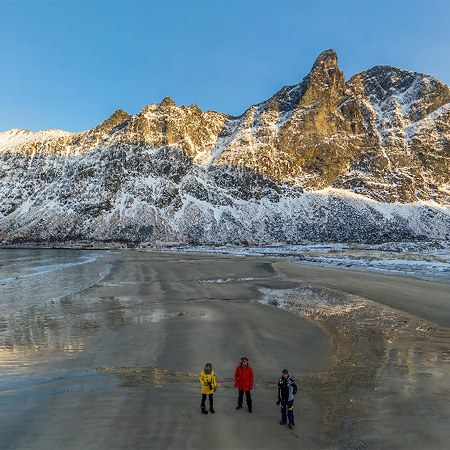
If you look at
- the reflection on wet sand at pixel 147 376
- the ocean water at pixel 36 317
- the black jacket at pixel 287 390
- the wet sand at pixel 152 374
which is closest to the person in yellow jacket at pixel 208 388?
the wet sand at pixel 152 374

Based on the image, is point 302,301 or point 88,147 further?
point 88,147

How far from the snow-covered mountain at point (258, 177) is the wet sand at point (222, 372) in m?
116

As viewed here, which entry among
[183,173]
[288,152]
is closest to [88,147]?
[183,173]

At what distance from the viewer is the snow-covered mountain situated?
474 feet

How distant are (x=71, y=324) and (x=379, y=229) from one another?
440ft

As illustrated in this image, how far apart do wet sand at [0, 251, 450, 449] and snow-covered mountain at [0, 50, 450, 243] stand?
115678 millimetres

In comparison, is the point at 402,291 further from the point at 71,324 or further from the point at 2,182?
the point at 2,182

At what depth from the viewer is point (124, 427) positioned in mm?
8719

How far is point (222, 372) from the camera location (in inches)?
504

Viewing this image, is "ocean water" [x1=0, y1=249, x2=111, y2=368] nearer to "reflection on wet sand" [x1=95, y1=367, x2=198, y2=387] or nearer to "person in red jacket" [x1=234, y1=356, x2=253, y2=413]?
"reflection on wet sand" [x1=95, y1=367, x2=198, y2=387]

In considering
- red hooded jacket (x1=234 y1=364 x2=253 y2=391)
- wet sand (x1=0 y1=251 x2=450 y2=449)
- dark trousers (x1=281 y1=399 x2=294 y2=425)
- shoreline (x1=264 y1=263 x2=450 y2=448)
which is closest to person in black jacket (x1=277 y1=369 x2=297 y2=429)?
dark trousers (x1=281 y1=399 x2=294 y2=425)

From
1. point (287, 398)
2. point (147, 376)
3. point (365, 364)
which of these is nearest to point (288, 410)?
point (287, 398)

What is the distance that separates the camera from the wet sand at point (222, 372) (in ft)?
28.0

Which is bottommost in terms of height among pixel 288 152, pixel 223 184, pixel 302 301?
pixel 302 301
